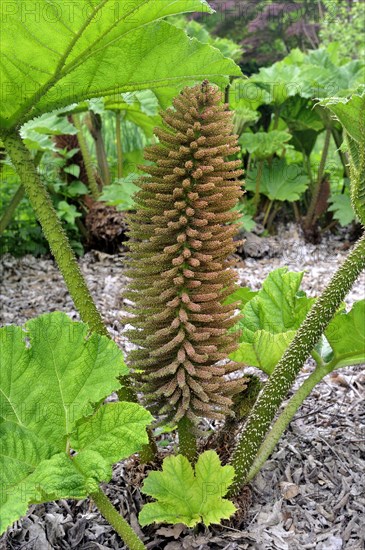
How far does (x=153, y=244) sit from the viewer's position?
4.94 ft

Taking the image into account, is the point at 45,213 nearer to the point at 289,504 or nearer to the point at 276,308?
the point at 276,308

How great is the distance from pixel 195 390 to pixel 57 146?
3.54 meters

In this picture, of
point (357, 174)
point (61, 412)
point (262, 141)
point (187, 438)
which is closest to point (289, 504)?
point (187, 438)

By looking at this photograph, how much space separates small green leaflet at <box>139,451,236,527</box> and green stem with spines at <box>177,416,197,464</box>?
12cm

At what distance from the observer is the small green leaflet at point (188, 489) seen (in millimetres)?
1407

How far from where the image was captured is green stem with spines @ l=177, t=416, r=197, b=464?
5.11ft

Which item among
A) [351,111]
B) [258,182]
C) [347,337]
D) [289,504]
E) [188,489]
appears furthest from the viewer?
[258,182]

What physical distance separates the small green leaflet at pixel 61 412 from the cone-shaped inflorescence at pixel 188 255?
19cm

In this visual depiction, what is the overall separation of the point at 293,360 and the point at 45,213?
27.9 inches

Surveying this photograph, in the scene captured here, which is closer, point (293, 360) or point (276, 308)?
point (293, 360)

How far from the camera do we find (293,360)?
1486mm

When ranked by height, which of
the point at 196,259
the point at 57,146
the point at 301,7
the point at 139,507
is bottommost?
the point at 139,507

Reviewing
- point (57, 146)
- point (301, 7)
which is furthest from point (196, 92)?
point (301, 7)

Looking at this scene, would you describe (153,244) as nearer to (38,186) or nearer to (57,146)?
(38,186)
